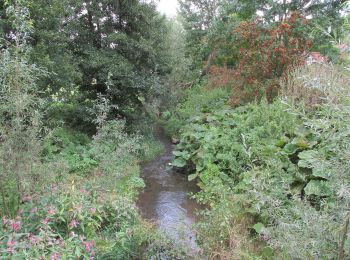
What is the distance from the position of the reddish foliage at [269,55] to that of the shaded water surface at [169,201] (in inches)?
135

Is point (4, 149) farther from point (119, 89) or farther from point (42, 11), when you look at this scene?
point (119, 89)

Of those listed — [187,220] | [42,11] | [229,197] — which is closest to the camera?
[229,197]

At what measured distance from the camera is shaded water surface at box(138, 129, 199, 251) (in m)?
4.55

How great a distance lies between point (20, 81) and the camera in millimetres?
3812

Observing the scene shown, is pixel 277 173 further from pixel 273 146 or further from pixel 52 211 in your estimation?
pixel 52 211

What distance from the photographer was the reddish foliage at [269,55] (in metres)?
8.63

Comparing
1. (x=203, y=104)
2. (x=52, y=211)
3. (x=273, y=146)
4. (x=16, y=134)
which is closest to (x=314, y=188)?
(x=273, y=146)

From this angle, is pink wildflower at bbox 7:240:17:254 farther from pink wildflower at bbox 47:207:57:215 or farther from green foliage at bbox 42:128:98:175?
green foliage at bbox 42:128:98:175

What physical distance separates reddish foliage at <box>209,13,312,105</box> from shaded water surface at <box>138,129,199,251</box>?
3.42 metres

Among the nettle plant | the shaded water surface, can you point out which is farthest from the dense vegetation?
the shaded water surface

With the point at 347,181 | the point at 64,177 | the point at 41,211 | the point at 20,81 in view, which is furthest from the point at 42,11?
the point at 347,181

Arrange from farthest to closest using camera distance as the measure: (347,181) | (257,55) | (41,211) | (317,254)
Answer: (257,55) < (41,211) < (317,254) < (347,181)

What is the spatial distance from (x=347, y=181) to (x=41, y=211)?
126 inches

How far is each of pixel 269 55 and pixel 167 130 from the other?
624cm
